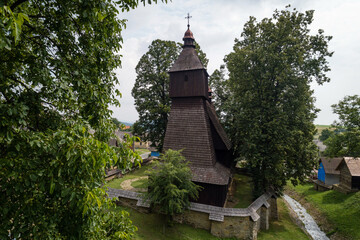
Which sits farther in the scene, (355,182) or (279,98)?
(355,182)

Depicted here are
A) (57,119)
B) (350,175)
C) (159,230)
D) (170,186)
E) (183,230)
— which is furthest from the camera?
(350,175)

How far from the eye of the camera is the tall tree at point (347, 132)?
13.7 m

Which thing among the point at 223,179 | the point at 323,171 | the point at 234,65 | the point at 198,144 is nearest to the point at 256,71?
the point at 234,65

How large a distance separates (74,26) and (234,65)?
15509 mm

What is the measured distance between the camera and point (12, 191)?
3119 mm

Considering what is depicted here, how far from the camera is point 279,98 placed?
15961 mm

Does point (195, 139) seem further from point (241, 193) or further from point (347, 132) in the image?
point (347, 132)

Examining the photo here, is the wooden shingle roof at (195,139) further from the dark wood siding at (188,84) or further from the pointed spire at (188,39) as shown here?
the pointed spire at (188,39)

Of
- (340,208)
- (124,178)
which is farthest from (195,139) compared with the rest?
(340,208)

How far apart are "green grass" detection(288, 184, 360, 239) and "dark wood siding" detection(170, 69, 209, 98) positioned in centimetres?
1559

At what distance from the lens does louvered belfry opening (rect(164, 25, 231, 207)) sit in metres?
13.9

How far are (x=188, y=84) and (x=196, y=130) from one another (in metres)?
4.39

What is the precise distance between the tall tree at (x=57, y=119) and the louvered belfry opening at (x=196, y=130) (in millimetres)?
9855

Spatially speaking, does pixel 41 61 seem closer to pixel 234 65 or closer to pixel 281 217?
pixel 234 65
